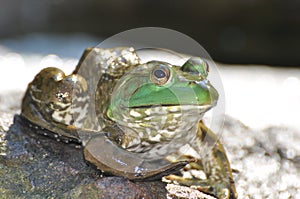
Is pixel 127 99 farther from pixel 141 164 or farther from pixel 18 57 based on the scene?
pixel 18 57

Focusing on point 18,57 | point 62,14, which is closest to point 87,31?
point 62,14

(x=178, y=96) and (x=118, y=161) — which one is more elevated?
(x=178, y=96)

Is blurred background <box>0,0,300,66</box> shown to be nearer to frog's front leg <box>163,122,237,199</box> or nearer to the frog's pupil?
frog's front leg <box>163,122,237,199</box>

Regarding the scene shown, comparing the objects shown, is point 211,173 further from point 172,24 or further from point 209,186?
point 172,24

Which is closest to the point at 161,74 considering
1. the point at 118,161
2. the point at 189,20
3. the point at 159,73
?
the point at 159,73

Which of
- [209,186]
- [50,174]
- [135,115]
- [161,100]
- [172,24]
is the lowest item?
[172,24]
